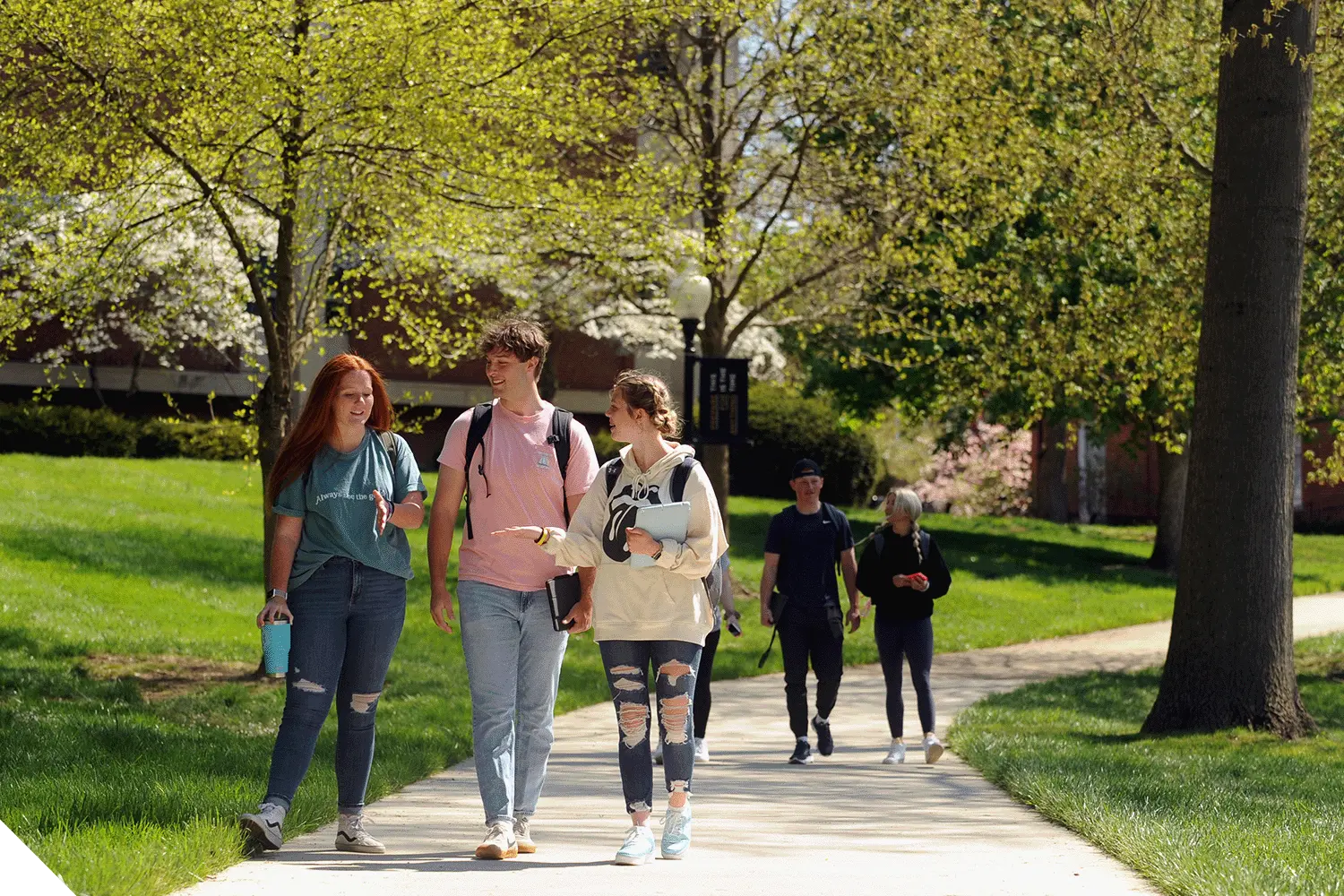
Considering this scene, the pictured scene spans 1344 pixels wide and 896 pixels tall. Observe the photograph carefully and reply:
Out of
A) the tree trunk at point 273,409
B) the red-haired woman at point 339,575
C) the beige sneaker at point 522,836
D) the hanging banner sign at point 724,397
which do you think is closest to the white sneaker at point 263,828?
the red-haired woman at point 339,575

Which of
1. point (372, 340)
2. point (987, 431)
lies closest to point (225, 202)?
point (372, 340)

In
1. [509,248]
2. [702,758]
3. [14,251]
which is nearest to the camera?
[702,758]

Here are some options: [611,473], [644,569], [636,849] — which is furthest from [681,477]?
[636,849]

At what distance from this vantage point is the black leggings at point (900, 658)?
10.3 meters

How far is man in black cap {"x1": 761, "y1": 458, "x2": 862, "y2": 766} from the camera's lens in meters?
10.2

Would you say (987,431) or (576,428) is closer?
(576,428)

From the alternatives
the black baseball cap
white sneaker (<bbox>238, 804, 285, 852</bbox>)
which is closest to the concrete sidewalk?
white sneaker (<bbox>238, 804, 285, 852</bbox>)

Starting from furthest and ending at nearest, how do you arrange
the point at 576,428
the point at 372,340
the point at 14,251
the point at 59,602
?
the point at 372,340 < the point at 59,602 < the point at 14,251 < the point at 576,428

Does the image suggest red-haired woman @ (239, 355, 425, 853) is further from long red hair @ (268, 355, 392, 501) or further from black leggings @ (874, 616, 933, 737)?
black leggings @ (874, 616, 933, 737)

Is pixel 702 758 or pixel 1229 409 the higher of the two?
pixel 1229 409

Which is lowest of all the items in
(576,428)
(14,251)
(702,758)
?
(702,758)

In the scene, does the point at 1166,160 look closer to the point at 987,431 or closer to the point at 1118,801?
the point at 1118,801

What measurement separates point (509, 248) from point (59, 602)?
5.37 m

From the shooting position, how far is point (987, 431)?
47219 millimetres
